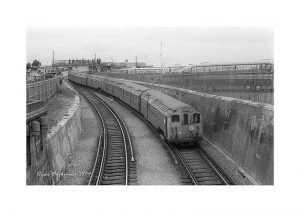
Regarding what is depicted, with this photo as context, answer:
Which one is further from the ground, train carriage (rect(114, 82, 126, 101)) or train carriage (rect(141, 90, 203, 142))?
train carriage (rect(114, 82, 126, 101))

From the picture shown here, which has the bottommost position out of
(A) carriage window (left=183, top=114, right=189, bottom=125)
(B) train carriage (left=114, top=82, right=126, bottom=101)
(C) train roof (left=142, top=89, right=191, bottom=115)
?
(A) carriage window (left=183, top=114, right=189, bottom=125)

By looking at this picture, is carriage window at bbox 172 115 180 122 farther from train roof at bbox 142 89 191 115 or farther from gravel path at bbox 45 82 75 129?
gravel path at bbox 45 82 75 129

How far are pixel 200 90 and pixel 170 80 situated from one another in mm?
9657

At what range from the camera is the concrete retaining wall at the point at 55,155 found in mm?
14484

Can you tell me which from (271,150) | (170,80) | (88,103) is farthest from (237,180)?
(88,103)

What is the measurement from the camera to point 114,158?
2200 cm

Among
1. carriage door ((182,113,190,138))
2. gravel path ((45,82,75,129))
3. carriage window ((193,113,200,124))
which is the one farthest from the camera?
gravel path ((45,82,75,129))

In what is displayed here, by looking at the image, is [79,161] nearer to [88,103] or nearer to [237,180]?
[237,180]

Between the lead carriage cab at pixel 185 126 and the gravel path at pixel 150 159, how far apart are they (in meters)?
1.48

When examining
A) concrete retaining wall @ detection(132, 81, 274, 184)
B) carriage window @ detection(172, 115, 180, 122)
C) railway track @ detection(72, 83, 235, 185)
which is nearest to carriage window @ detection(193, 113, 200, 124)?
carriage window @ detection(172, 115, 180, 122)

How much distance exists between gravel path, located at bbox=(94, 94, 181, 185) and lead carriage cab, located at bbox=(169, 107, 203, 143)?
148 cm

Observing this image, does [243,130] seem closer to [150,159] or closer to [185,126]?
[185,126]

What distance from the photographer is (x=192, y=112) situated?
23.7 m

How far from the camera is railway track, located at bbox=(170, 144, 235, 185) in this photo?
1830 centimetres
